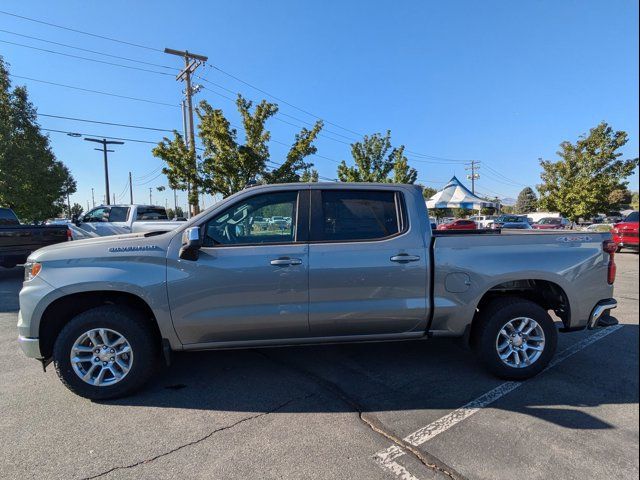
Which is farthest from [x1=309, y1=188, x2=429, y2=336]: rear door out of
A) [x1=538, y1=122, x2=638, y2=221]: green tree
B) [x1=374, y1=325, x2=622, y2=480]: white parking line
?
[x1=538, y1=122, x2=638, y2=221]: green tree

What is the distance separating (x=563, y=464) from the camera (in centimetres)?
258

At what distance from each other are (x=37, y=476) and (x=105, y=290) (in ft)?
4.71

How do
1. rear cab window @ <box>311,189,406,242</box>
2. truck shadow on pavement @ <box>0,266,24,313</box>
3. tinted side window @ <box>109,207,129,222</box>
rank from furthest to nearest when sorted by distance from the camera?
tinted side window @ <box>109,207,129,222</box>
truck shadow on pavement @ <box>0,266,24,313</box>
rear cab window @ <box>311,189,406,242</box>

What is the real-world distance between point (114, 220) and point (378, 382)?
38.2 feet

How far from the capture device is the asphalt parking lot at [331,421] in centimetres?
261

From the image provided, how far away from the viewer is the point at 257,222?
3.75 metres

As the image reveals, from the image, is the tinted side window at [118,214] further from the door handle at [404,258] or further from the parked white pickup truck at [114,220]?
the door handle at [404,258]

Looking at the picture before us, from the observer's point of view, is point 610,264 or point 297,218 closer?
point 297,218

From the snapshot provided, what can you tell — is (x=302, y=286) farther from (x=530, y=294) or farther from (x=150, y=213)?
(x=150, y=213)

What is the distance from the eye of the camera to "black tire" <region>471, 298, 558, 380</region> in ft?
12.4

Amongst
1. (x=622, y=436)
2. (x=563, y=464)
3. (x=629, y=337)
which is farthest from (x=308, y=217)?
(x=629, y=337)

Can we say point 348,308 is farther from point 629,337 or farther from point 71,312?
point 629,337

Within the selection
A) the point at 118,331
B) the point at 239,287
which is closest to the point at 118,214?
Answer: the point at 118,331

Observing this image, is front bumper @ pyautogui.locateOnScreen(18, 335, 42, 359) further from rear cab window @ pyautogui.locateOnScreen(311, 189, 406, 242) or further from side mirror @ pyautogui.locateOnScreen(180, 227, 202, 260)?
rear cab window @ pyautogui.locateOnScreen(311, 189, 406, 242)
